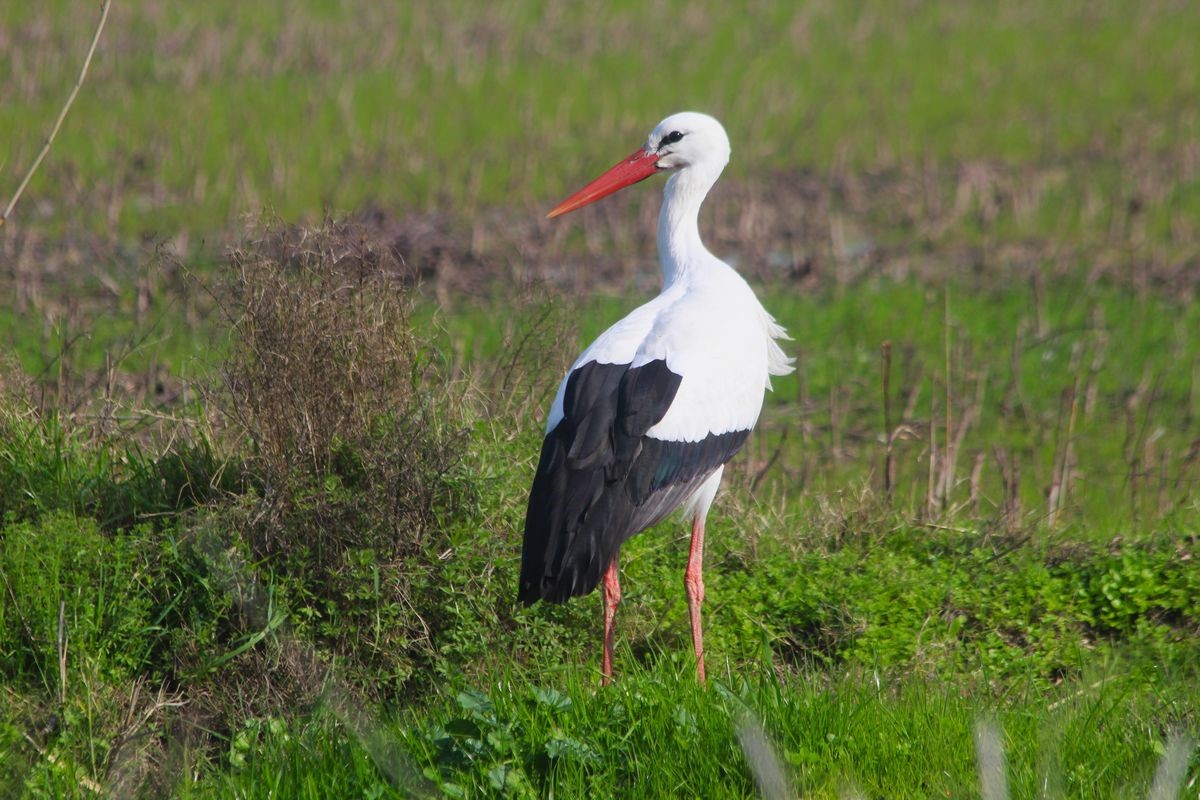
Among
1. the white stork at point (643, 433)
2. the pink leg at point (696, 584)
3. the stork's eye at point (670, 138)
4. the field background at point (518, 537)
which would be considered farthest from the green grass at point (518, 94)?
the pink leg at point (696, 584)

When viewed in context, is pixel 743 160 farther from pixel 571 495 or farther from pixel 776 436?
pixel 571 495

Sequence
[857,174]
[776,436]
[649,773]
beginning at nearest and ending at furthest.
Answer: [649,773] < [776,436] < [857,174]

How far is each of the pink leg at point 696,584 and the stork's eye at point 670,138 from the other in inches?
67.0

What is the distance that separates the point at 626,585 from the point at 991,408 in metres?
3.90

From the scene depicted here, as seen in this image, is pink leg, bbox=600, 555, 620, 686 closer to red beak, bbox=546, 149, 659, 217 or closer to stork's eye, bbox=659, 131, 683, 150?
red beak, bbox=546, 149, 659, 217

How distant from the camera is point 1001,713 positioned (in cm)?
381

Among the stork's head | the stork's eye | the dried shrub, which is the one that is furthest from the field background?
the stork's eye

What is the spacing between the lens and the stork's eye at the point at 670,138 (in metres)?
5.74

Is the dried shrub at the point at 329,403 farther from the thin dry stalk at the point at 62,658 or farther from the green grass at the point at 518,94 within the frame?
the green grass at the point at 518,94

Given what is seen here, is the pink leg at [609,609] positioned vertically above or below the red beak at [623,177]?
below

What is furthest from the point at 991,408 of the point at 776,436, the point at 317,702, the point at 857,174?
the point at 857,174

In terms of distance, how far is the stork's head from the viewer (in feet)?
18.8

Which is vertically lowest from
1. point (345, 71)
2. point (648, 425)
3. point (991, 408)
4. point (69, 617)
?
point (991, 408)

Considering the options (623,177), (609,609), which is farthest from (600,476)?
(623,177)
